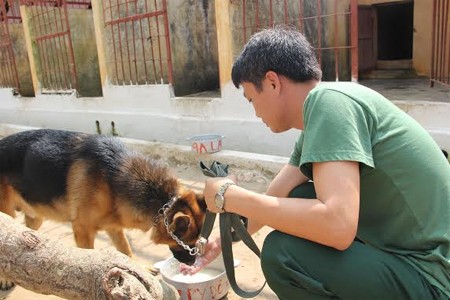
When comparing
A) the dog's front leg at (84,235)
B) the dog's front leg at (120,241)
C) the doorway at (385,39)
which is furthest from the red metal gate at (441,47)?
the dog's front leg at (84,235)

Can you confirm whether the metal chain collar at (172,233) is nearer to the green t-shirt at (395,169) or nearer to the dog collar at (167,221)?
the dog collar at (167,221)

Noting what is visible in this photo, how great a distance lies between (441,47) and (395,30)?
5480mm

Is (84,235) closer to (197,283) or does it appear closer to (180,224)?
(180,224)

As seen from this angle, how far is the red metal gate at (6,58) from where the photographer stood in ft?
38.2

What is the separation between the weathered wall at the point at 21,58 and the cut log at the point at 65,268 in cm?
1104

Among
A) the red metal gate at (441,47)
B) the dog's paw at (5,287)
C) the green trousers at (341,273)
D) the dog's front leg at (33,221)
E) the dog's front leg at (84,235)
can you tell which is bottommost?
the dog's paw at (5,287)

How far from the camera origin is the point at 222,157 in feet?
19.5

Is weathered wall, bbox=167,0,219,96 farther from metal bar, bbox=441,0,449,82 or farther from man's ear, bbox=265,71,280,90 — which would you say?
man's ear, bbox=265,71,280,90

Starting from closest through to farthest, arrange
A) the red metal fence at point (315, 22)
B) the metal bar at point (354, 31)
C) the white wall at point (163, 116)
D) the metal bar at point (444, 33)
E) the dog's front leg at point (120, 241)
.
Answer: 1. the dog's front leg at point (120, 241)
2. the metal bar at point (354, 31)
3. the metal bar at point (444, 33)
4. the white wall at point (163, 116)
5. the red metal fence at point (315, 22)

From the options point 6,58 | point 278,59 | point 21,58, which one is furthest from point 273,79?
point 6,58

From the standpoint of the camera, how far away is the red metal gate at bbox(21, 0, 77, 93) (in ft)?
32.9

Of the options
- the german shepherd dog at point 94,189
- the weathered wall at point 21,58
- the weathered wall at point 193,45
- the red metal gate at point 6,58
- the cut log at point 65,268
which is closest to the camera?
the cut log at point 65,268

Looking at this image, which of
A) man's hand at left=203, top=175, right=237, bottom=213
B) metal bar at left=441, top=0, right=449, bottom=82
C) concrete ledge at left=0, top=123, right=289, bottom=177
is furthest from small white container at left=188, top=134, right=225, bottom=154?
man's hand at left=203, top=175, right=237, bottom=213

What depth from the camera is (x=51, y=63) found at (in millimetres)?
10477
